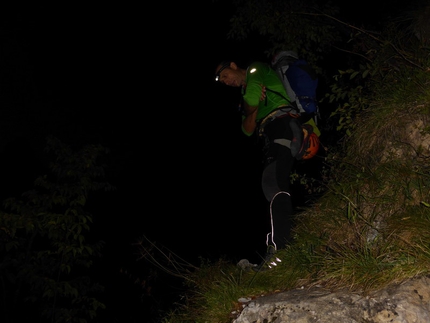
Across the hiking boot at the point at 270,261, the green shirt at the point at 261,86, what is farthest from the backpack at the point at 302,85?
the hiking boot at the point at 270,261

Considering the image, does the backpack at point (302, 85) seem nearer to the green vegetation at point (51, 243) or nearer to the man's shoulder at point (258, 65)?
the man's shoulder at point (258, 65)

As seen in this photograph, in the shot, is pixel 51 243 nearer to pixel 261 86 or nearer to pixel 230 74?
pixel 230 74

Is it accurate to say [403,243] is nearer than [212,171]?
Yes

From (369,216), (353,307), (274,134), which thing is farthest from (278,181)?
(353,307)

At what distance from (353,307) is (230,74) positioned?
8.98 ft

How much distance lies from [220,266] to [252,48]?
7720mm

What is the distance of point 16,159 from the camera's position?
36.9m

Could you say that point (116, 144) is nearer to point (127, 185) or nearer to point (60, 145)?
point (127, 185)

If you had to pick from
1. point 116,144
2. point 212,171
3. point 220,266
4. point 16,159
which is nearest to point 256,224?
point 212,171

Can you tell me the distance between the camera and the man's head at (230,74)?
477 cm

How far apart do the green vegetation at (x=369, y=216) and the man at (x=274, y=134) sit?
24 cm

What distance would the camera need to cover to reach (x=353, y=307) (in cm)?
291

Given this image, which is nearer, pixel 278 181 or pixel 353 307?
pixel 353 307

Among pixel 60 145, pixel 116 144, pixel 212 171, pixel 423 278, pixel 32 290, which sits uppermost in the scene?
pixel 423 278
